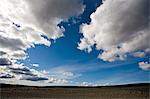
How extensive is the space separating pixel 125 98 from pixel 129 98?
354 mm

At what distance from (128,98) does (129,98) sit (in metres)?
0.09

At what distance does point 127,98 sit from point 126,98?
0.33 ft

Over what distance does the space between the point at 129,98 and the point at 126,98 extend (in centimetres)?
27

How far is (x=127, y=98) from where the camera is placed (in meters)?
23.8

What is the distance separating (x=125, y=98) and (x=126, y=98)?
0.29 ft

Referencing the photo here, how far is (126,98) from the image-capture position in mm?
23781

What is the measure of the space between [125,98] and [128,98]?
27 cm

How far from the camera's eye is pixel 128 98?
23797 mm

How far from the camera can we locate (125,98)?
23.8 metres

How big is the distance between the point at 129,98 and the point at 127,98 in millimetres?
176

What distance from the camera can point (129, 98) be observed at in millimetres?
23766
